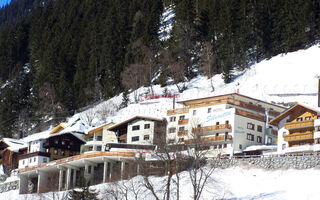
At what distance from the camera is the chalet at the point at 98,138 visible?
75.8 metres

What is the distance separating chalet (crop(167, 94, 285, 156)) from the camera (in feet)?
208

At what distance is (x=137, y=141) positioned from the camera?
2849 inches

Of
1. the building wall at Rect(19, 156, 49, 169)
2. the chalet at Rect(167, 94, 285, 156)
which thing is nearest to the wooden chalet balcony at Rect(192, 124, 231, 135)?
the chalet at Rect(167, 94, 285, 156)

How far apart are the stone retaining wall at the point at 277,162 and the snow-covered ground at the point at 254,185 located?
66 cm

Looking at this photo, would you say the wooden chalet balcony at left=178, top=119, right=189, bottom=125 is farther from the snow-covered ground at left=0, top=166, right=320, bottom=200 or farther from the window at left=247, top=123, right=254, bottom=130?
the snow-covered ground at left=0, top=166, right=320, bottom=200

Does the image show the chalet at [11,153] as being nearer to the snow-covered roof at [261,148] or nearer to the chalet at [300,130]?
the snow-covered roof at [261,148]

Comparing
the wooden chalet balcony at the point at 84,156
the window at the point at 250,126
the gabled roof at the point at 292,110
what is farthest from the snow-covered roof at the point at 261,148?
the wooden chalet balcony at the point at 84,156

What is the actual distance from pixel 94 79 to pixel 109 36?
36.5 feet

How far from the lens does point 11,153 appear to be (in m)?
84.3

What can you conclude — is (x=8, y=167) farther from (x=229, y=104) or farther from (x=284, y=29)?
(x=284, y=29)

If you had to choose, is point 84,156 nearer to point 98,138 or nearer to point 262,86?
point 98,138

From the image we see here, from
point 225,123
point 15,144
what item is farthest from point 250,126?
point 15,144

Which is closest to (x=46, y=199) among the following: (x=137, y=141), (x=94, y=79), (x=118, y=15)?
(x=137, y=141)

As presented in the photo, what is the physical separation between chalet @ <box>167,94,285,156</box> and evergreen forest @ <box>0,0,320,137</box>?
784 inches
